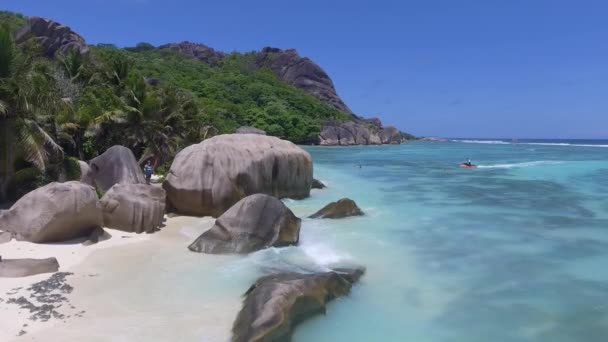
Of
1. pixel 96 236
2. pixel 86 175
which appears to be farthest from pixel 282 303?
pixel 86 175

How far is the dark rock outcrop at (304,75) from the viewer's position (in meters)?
117

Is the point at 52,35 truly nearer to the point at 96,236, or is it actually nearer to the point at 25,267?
the point at 96,236

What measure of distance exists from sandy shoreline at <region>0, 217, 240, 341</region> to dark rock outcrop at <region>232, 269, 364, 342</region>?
1.03 ft

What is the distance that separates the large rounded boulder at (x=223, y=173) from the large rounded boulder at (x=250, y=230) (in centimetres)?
303

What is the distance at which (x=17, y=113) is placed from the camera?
12039 millimetres

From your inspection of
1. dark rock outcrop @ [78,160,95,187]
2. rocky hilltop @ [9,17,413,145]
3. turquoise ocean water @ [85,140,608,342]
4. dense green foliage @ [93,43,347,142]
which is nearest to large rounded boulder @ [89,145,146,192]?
dark rock outcrop @ [78,160,95,187]

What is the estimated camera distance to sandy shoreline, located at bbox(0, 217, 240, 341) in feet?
20.2

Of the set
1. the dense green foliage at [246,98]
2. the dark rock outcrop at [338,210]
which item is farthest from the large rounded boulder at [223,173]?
the dense green foliage at [246,98]

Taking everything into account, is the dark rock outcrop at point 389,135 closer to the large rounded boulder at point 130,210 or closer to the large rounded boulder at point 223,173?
the large rounded boulder at point 223,173

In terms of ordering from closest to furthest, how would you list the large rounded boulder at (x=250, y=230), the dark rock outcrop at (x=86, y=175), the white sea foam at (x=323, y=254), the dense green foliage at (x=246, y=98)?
the white sea foam at (x=323, y=254) → the large rounded boulder at (x=250, y=230) → the dark rock outcrop at (x=86, y=175) → the dense green foliage at (x=246, y=98)

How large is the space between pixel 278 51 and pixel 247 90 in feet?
158

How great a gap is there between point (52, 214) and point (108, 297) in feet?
10.4

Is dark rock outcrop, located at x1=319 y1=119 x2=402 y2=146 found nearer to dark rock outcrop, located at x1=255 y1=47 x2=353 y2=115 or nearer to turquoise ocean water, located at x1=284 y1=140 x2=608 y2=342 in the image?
dark rock outcrop, located at x1=255 y1=47 x2=353 y2=115

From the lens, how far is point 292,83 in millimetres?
116625
